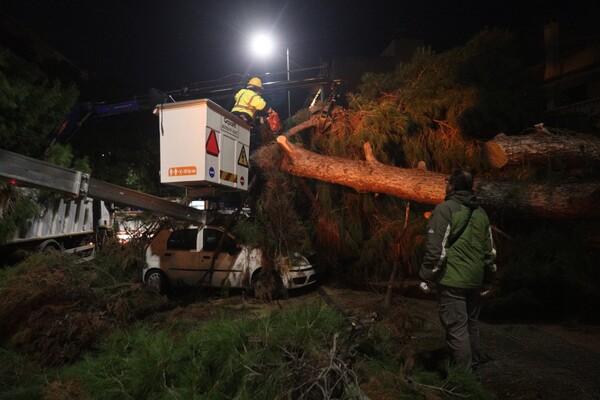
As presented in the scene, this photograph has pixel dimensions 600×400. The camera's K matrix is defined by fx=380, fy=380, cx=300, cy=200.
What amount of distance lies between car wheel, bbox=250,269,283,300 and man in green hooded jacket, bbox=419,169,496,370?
12.5 ft

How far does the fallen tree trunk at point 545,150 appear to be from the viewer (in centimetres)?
464

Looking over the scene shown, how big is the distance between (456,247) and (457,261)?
107 mm

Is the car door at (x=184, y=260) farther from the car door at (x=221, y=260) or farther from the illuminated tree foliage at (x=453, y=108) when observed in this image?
the illuminated tree foliage at (x=453, y=108)

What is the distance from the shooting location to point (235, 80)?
8789 millimetres

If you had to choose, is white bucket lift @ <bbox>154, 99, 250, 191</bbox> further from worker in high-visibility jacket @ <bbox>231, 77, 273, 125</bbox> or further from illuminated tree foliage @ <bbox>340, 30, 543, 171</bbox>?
illuminated tree foliage @ <bbox>340, 30, 543, 171</bbox>

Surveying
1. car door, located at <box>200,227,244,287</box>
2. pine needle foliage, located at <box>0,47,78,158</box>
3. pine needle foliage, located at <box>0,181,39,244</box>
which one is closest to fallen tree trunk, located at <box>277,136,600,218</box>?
car door, located at <box>200,227,244,287</box>

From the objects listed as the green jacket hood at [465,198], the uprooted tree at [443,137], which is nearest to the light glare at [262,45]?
the uprooted tree at [443,137]

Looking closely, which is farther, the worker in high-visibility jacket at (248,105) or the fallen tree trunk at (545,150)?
the worker in high-visibility jacket at (248,105)

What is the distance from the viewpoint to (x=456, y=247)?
2.93 m

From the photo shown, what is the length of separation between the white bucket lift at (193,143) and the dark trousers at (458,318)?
2.86m

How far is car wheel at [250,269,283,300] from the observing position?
6398mm

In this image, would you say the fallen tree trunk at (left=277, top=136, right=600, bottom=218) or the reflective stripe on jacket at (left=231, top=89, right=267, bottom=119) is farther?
the reflective stripe on jacket at (left=231, top=89, right=267, bottom=119)

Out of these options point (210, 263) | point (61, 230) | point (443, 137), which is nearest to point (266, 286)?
point (210, 263)

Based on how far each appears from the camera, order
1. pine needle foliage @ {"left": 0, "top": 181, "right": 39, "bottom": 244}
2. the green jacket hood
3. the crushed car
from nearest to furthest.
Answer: the green jacket hood
pine needle foliage @ {"left": 0, "top": 181, "right": 39, "bottom": 244}
the crushed car
